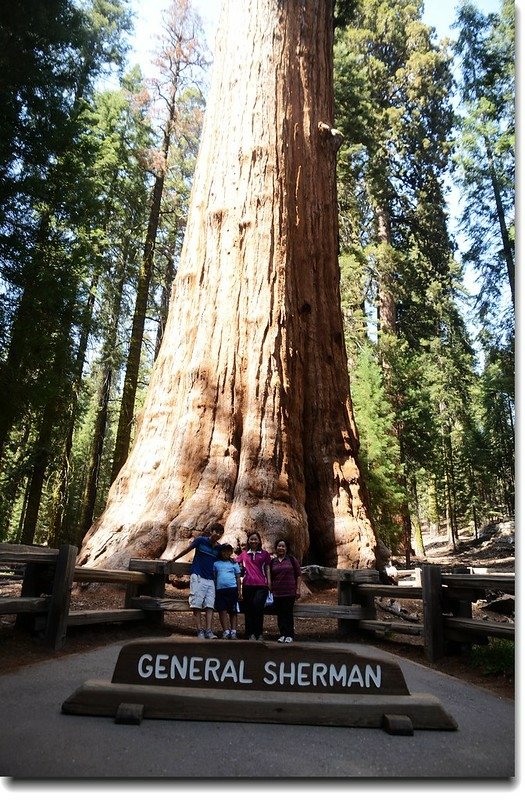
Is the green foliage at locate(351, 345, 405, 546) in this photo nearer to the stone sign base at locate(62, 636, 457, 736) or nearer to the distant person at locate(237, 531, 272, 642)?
the distant person at locate(237, 531, 272, 642)

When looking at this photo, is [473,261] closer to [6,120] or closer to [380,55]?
[380,55]

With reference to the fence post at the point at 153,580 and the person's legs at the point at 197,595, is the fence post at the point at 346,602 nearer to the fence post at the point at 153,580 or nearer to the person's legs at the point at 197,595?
the person's legs at the point at 197,595

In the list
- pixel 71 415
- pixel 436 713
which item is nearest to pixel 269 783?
pixel 436 713

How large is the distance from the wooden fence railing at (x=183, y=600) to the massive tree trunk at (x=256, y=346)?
2.42 feet

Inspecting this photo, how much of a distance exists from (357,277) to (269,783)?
18.2m

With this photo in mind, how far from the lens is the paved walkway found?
2584 millimetres

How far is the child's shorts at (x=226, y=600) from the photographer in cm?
608

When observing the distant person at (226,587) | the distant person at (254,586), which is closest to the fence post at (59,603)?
the distant person at (226,587)

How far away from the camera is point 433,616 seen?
5.74 m

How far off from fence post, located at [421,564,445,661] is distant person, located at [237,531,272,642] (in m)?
1.62

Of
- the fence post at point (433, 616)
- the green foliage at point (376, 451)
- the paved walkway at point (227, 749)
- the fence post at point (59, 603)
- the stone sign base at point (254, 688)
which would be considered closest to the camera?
the paved walkway at point (227, 749)

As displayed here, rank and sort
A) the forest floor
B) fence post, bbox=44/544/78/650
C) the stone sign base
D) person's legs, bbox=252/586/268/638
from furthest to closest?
person's legs, bbox=252/586/268/638
fence post, bbox=44/544/78/650
the forest floor
the stone sign base

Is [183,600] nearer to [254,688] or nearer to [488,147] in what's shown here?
[254,688]

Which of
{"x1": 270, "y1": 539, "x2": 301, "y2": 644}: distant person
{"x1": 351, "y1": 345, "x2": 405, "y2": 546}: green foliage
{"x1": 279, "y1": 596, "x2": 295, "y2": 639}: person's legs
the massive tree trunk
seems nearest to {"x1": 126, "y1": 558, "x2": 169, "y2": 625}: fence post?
the massive tree trunk
